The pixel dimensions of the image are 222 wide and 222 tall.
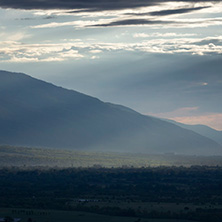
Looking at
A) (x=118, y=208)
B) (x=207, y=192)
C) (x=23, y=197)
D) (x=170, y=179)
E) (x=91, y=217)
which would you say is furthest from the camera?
(x=170, y=179)

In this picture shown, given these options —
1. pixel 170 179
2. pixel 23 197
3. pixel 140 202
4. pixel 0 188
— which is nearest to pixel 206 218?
pixel 140 202

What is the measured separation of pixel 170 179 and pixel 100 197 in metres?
28.5

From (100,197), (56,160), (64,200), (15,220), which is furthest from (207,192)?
(56,160)

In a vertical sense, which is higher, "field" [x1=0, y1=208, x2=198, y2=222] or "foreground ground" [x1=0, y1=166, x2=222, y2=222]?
"foreground ground" [x1=0, y1=166, x2=222, y2=222]

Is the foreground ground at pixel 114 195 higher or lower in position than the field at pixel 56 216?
higher

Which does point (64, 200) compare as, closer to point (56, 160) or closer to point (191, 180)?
point (191, 180)

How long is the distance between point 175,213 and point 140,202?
12.4m

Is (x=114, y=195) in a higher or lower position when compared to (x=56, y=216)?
higher

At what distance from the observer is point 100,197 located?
278 feet

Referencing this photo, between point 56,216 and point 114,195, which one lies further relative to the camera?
point 114,195

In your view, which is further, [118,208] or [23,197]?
[23,197]

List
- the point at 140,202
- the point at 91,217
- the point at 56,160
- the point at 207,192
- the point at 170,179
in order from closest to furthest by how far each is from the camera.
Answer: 1. the point at 91,217
2. the point at 140,202
3. the point at 207,192
4. the point at 170,179
5. the point at 56,160

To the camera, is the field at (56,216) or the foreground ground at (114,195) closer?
the field at (56,216)

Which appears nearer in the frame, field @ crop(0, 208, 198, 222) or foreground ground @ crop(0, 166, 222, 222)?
field @ crop(0, 208, 198, 222)
